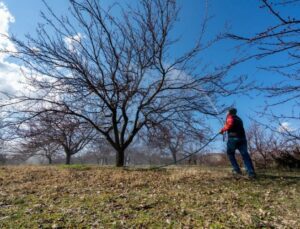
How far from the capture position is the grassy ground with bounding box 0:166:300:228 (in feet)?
11.4

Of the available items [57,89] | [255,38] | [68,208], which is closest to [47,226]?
[68,208]

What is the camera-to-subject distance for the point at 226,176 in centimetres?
704

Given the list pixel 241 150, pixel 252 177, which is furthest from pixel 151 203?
pixel 241 150

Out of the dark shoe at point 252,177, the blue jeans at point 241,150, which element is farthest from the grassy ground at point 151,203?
the blue jeans at point 241,150

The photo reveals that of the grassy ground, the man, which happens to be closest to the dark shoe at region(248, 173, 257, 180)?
the grassy ground

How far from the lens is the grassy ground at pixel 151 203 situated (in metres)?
3.48

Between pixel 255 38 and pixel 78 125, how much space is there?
7.75 metres

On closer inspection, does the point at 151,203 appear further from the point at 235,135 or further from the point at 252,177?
the point at 235,135

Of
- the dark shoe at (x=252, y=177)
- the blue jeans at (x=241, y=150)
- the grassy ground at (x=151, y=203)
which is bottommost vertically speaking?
the grassy ground at (x=151, y=203)

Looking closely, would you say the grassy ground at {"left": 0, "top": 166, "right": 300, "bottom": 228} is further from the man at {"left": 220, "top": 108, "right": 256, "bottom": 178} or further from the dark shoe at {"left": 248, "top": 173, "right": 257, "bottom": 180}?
the man at {"left": 220, "top": 108, "right": 256, "bottom": 178}

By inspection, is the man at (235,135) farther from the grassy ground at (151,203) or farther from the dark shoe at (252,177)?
the grassy ground at (151,203)

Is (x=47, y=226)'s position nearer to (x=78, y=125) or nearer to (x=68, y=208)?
(x=68, y=208)

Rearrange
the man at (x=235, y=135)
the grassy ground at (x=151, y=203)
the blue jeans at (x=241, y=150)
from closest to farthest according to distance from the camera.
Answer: the grassy ground at (x=151, y=203), the blue jeans at (x=241, y=150), the man at (x=235, y=135)

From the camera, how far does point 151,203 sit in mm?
4316
